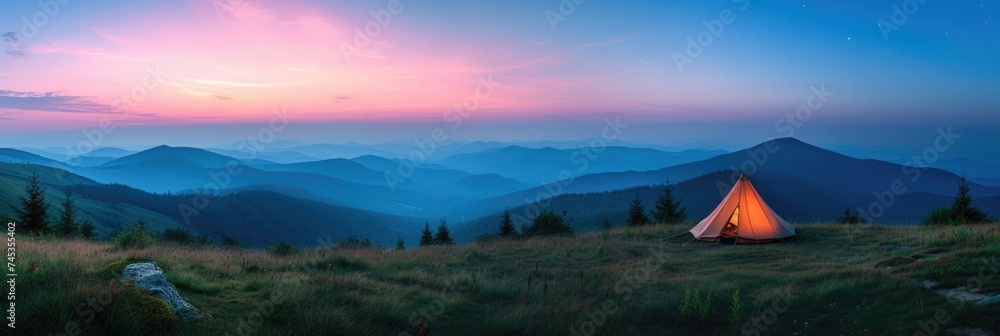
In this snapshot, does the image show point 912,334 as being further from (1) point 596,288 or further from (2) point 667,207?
(2) point 667,207

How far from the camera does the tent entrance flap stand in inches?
692

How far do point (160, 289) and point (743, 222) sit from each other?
17.7m

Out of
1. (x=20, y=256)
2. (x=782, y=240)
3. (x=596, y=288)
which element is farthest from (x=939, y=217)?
(x=20, y=256)

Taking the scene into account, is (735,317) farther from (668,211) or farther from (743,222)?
(668,211)

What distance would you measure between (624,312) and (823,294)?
11.6ft

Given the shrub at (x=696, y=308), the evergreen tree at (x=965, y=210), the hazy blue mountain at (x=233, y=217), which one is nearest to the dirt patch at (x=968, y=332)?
the shrub at (x=696, y=308)

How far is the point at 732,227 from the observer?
17.9 meters

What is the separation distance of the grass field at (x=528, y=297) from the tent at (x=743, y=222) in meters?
4.76

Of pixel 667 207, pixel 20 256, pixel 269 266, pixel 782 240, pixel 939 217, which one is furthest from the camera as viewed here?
pixel 667 207

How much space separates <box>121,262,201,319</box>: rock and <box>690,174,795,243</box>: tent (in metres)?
16.6

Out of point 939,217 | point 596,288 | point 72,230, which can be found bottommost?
point 72,230

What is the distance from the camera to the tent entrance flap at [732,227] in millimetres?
17569

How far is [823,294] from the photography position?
7.73m

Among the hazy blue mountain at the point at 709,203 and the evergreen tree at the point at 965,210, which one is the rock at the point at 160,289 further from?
the hazy blue mountain at the point at 709,203
